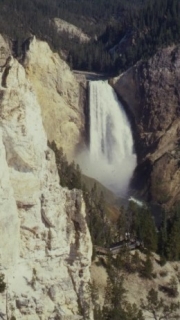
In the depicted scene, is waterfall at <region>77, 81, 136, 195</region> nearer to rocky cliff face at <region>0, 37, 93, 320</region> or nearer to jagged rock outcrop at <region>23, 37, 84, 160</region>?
jagged rock outcrop at <region>23, 37, 84, 160</region>

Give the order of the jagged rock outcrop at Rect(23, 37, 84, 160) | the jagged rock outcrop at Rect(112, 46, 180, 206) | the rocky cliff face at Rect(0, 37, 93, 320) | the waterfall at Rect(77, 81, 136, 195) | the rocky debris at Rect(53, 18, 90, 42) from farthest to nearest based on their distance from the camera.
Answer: the rocky debris at Rect(53, 18, 90, 42), the jagged rock outcrop at Rect(112, 46, 180, 206), the waterfall at Rect(77, 81, 136, 195), the jagged rock outcrop at Rect(23, 37, 84, 160), the rocky cliff face at Rect(0, 37, 93, 320)

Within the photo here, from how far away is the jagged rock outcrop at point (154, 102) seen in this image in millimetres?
81312

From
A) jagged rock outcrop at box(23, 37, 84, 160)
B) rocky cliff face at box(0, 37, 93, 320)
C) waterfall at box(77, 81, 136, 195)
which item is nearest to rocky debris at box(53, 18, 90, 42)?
waterfall at box(77, 81, 136, 195)

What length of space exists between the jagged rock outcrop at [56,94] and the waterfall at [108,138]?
2.09 meters

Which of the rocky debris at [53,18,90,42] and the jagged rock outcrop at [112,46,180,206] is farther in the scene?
the rocky debris at [53,18,90,42]

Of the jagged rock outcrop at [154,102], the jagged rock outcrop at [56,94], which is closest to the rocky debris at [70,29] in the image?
the jagged rock outcrop at [154,102]

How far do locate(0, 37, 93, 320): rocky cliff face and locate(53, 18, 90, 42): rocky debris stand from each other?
107 meters

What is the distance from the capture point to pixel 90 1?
171125mm

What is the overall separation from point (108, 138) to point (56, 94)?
892 centimetres

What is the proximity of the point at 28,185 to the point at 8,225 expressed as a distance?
62.0 inches

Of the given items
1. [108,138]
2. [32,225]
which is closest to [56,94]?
[108,138]

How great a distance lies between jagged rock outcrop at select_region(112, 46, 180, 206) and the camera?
267 ft

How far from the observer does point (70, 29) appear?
139500mm

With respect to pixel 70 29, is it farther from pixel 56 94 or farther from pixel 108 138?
pixel 56 94
